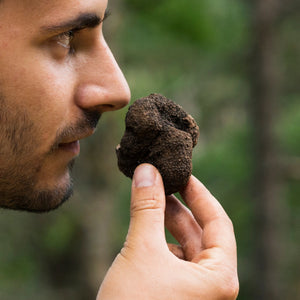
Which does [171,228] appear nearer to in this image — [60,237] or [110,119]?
[110,119]

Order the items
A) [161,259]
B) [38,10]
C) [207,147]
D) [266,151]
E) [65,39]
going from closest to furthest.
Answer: [161,259] → [38,10] → [65,39] → [266,151] → [207,147]

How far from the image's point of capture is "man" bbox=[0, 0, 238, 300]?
196 centimetres

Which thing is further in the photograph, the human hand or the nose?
the nose

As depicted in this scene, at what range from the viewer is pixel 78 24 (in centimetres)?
214

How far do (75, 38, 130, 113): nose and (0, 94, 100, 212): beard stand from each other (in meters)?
0.07

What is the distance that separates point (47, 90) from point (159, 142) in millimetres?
512

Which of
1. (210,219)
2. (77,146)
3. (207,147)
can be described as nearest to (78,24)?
(77,146)

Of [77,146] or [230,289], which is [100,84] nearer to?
[77,146]

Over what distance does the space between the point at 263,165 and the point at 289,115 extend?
2515 mm

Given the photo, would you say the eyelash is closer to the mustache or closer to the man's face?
the man's face

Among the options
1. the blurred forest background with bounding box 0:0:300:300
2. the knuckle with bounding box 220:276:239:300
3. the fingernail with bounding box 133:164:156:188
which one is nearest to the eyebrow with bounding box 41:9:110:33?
the fingernail with bounding box 133:164:156:188

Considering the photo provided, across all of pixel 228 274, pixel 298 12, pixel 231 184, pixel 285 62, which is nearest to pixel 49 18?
pixel 228 274

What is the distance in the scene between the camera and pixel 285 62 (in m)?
10.1

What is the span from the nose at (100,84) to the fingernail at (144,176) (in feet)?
1.07
